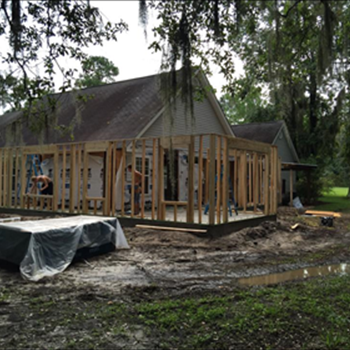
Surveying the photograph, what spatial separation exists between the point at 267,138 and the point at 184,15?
2055 centimetres

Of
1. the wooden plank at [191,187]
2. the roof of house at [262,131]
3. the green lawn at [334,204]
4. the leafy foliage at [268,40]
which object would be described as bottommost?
the green lawn at [334,204]

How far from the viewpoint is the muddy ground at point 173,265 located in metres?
5.04

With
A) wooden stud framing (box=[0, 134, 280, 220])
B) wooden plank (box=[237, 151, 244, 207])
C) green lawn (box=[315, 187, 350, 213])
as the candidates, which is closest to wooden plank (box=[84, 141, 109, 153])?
wooden stud framing (box=[0, 134, 280, 220])

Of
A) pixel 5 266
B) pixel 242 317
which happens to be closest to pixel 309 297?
pixel 242 317

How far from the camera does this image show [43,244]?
20.5 feet

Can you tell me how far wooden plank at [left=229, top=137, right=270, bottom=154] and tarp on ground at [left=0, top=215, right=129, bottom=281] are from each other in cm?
494

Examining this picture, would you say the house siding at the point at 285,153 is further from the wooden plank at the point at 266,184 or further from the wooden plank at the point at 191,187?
the wooden plank at the point at 191,187

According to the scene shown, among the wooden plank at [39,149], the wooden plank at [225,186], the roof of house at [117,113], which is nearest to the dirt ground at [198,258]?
the wooden plank at [225,186]

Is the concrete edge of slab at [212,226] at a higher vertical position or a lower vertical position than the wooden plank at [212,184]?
lower

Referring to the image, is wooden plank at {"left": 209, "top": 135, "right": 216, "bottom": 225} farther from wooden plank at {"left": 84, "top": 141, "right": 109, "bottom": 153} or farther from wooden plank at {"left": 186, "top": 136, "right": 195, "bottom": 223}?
wooden plank at {"left": 84, "top": 141, "right": 109, "bottom": 153}

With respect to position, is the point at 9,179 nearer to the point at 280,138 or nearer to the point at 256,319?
the point at 256,319

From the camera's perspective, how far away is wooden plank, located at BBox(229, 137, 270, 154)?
10461 mm

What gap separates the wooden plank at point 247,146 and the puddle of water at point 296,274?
174 inches

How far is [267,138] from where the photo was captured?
24.0 meters
